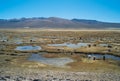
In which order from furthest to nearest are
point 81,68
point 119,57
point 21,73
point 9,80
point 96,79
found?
point 119,57, point 81,68, point 21,73, point 96,79, point 9,80

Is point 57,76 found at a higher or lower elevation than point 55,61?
higher

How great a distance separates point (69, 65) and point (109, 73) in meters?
7.46

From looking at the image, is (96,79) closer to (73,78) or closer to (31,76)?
(73,78)

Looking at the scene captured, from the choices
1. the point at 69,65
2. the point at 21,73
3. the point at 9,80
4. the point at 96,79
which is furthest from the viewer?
the point at 69,65

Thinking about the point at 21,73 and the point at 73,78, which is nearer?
the point at 73,78

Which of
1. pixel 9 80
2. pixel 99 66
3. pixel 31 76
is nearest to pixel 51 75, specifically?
pixel 31 76

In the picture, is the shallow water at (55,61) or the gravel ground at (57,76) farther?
the shallow water at (55,61)

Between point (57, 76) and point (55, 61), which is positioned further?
point (55, 61)

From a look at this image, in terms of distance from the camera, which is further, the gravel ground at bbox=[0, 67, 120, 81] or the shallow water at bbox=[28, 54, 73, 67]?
the shallow water at bbox=[28, 54, 73, 67]

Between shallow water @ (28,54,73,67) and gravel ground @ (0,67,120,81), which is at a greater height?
gravel ground @ (0,67,120,81)

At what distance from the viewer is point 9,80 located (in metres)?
20.8

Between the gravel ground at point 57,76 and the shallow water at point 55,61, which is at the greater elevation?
the gravel ground at point 57,76

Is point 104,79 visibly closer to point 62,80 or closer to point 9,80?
point 62,80

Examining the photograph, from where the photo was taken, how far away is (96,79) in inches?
888
